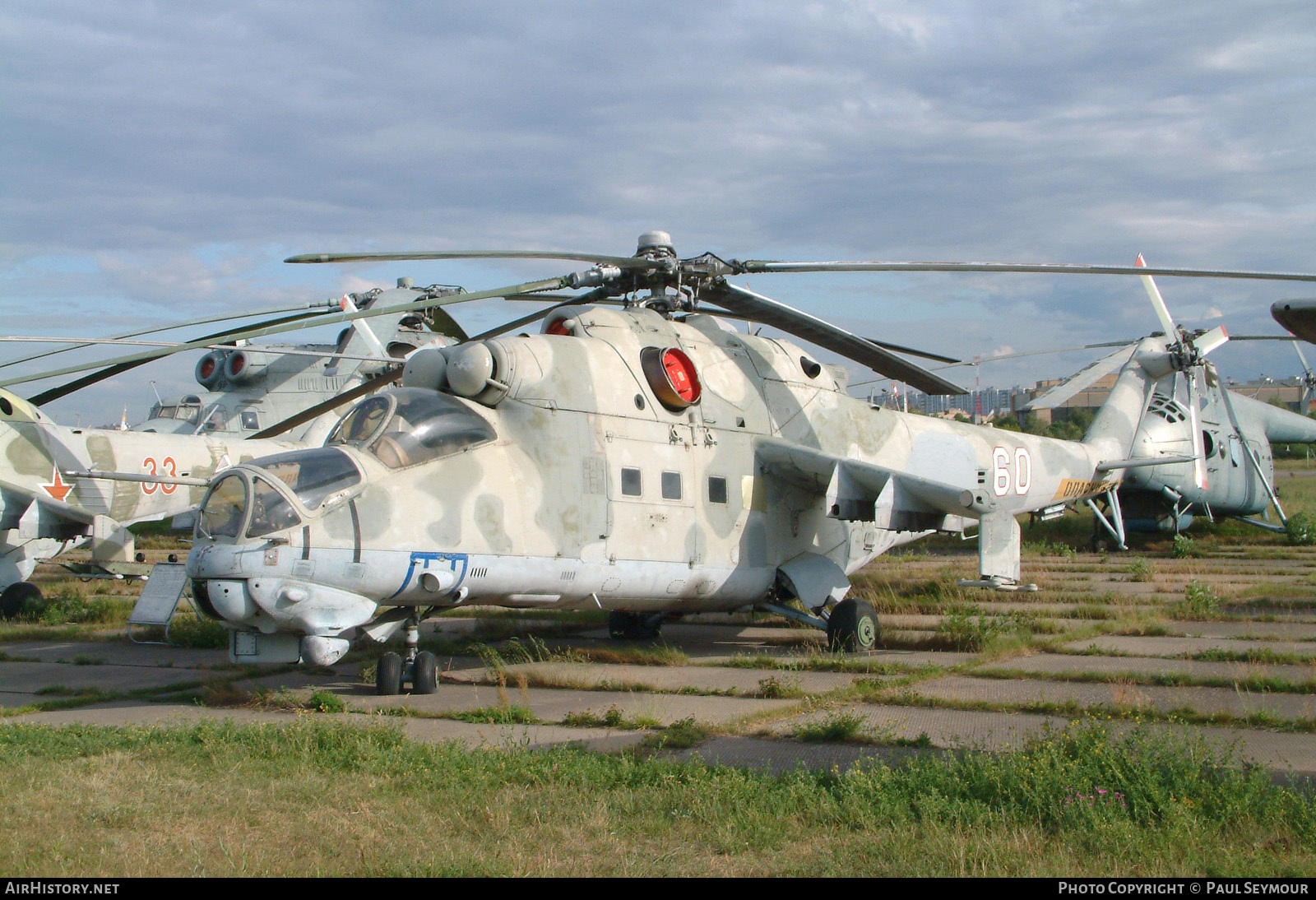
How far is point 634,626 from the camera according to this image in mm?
12969

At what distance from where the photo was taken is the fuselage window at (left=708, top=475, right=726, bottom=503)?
11156 millimetres

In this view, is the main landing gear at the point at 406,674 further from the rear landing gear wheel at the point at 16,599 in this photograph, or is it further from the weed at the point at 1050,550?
the weed at the point at 1050,550

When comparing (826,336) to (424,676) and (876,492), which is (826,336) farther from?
(424,676)

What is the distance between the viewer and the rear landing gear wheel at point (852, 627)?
1113cm

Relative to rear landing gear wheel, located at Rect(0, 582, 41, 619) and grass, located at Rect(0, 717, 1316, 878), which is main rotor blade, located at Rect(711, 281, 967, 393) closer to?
grass, located at Rect(0, 717, 1316, 878)

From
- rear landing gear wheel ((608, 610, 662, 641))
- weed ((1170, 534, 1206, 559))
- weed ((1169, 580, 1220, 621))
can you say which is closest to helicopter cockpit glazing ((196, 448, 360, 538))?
rear landing gear wheel ((608, 610, 662, 641))

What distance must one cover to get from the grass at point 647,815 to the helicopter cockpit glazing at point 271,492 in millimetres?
2289

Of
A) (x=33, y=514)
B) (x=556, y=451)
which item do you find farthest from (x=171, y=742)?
(x=33, y=514)

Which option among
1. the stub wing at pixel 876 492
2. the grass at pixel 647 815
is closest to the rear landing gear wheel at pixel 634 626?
the stub wing at pixel 876 492

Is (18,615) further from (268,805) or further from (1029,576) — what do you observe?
(1029,576)

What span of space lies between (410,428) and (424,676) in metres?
2.23

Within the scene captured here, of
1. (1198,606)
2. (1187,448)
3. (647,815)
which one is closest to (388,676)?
(647,815)

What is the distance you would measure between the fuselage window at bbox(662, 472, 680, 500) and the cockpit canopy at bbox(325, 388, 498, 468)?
1.96 meters
